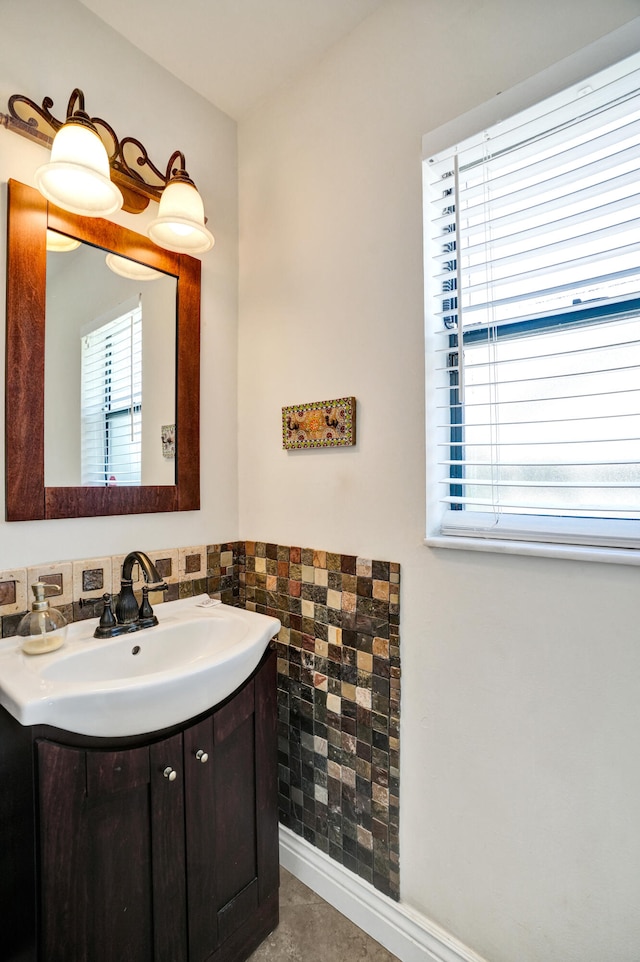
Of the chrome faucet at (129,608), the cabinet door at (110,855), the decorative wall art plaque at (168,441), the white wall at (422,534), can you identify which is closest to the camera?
the cabinet door at (110,855)

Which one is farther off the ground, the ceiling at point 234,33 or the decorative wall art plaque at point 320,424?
the ceiling at point 234,33

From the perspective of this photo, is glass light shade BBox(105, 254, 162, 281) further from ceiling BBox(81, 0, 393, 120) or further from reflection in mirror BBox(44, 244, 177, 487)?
ceiling BBox(81, 0, 393, 120)

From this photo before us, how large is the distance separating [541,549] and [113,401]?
3.95ft

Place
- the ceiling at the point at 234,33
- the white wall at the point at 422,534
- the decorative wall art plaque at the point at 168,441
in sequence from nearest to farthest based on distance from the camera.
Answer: the white wall at the point at 422,534 → the ceiling at the point at 234,33 → the decorative wall art plaque at the point at 168,441

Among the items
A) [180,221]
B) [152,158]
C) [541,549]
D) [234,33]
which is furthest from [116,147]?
[541,549]

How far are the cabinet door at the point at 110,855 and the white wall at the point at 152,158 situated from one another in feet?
1.82

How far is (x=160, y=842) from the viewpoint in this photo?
944 mm

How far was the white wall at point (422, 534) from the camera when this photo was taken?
932 mm

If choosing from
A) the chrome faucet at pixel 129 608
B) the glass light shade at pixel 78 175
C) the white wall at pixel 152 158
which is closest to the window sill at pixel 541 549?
the chrome faucet at pixel 129 608

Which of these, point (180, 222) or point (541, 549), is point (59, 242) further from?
point (541, 549)

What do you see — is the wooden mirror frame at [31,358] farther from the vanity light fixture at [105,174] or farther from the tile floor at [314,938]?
the tile floor at [314,938]

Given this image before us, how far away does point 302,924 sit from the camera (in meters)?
1.29

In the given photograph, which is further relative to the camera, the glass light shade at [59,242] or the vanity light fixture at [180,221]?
the vanity light fixture at [180,221]

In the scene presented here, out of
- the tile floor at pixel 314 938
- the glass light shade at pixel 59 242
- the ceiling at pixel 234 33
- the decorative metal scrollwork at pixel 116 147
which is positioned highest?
the ceiling at pixel 234 33
